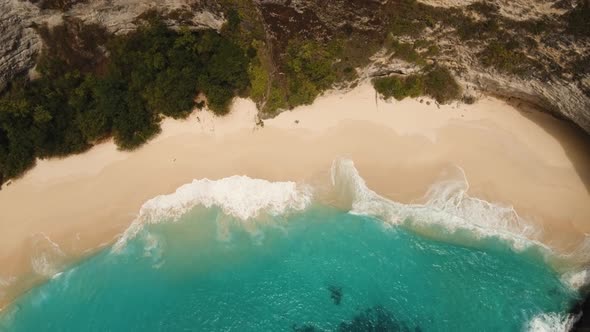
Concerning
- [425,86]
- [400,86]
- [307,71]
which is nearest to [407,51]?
[400,86]

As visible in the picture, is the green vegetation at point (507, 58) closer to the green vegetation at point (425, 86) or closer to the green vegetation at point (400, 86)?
the green vegetation at point (425, 86)

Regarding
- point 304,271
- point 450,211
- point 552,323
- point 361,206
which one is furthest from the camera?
point 361,206

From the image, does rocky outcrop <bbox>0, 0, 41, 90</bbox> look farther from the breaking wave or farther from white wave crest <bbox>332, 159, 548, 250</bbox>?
white wave crest <bbox>332, 159, 548, 250</bbox>

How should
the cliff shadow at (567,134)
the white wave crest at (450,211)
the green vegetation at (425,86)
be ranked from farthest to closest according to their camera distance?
the green vegetation at (425,86) < the cliff shadow at (567,134) < the white wave crest at (450,211)

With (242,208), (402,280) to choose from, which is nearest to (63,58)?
(242,208)

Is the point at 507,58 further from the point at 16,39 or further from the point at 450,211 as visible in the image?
the point at 16,39

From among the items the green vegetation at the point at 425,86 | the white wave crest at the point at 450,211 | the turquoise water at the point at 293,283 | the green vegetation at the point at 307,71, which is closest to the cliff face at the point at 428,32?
the green vegetation at the point at 425,86
